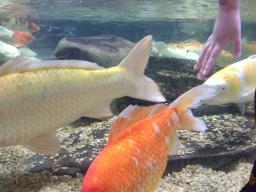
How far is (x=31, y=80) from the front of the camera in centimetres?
253

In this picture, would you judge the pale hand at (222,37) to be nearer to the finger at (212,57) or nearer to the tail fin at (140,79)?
the finger at (212,57)

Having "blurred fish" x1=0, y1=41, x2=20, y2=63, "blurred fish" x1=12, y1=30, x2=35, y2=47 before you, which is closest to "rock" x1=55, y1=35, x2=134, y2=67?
"blurred fish" x1=0, y1=41, x2=20, y2=63

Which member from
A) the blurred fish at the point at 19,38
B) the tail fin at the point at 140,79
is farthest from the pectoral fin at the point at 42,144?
the blurred fish at the point at 19,38

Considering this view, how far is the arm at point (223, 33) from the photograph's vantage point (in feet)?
10.8

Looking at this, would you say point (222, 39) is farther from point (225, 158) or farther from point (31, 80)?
→ point (31, 80)

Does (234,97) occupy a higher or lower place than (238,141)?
higher

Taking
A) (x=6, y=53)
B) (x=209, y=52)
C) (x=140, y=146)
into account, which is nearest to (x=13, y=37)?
(x=6, y=53)

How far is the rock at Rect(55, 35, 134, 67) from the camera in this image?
625cm

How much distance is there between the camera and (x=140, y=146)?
1.46 meters

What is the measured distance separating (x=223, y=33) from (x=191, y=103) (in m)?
1.94

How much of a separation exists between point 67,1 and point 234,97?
49.4 feet

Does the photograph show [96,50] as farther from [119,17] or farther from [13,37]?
[119,17]

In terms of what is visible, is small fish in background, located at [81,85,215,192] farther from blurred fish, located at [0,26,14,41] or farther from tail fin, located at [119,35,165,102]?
blurred fish, located at [0,26,14,41]

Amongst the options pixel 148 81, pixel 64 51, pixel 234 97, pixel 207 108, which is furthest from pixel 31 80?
pixel 64 51
